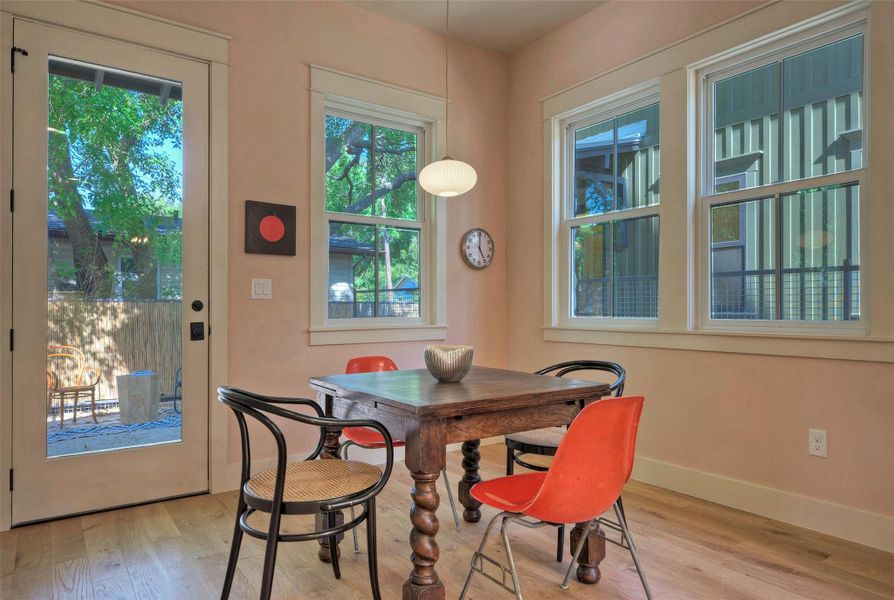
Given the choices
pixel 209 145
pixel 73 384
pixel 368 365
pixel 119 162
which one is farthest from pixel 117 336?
pixel 368 365

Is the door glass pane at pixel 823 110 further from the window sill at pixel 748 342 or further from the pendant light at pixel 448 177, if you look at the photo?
the pendant light at pixel 448 177

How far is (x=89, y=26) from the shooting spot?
9.41 ft

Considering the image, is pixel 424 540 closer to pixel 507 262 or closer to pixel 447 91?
pixel 507 262

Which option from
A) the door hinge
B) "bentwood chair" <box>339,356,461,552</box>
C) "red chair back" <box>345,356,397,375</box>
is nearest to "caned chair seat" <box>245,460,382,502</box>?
"bentwood chair" <box>339,356,461,552</box>

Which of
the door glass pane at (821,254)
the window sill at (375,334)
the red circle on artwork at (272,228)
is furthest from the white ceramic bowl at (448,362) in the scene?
the door glass pane at (821,254)

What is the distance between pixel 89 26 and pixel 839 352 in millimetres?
4146

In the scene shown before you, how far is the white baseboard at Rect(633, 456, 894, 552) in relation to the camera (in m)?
2.48

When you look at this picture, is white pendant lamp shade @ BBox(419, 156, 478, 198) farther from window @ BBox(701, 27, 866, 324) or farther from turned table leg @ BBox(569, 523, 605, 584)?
turned table leg @ BBox(569, 523, 605, 584)

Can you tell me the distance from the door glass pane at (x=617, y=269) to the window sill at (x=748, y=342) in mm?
164

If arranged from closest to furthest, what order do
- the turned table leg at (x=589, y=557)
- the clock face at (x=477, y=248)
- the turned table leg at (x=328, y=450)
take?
the turned table leg at (x=589, y=557) < the turned table leg at (x=328, y=450) < the clock face at (x=477, y=248)

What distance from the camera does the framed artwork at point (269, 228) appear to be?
333 centimetres

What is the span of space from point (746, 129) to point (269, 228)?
9.44ft

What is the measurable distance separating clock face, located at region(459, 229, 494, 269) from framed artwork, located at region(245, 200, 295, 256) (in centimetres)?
139

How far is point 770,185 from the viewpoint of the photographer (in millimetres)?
2947
